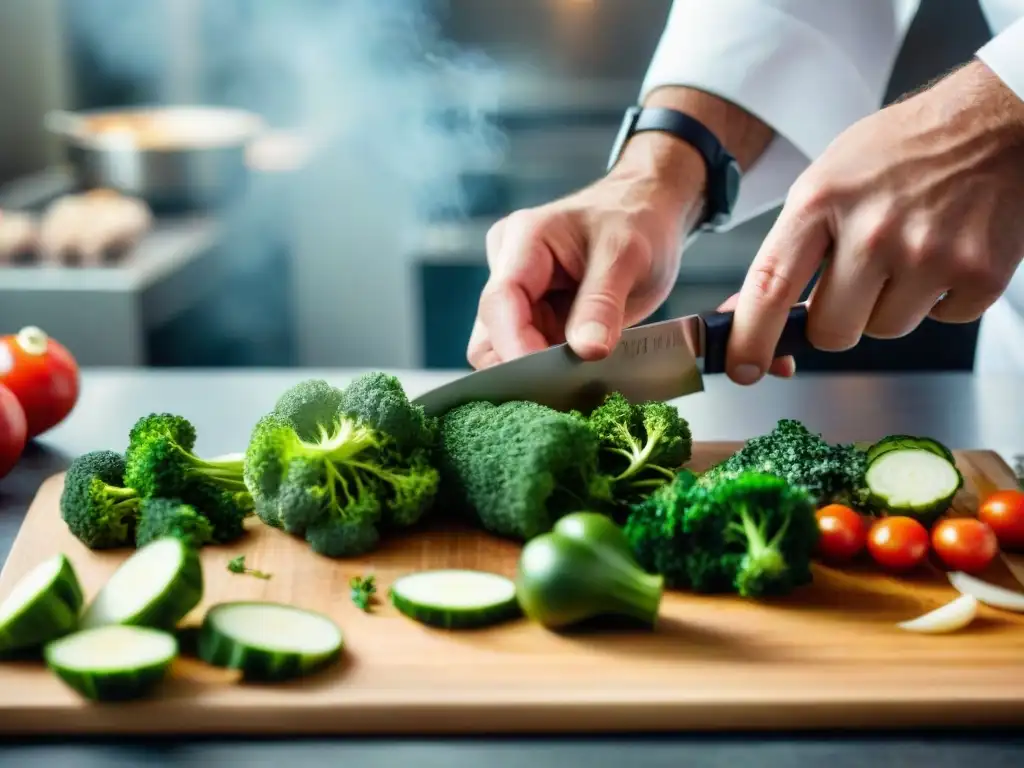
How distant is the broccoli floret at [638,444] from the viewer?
163cm

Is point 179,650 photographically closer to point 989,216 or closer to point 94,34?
point 989,216

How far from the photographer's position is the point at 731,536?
139 cm

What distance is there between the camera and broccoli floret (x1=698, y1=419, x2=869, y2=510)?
1.60 m

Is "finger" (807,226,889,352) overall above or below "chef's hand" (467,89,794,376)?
below

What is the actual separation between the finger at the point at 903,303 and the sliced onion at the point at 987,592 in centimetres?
39

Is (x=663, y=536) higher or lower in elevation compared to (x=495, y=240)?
lower

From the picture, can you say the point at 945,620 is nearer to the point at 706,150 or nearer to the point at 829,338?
the point at 829,338

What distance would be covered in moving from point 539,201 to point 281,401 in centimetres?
232

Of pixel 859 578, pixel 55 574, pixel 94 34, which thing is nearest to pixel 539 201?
pixel 94 34

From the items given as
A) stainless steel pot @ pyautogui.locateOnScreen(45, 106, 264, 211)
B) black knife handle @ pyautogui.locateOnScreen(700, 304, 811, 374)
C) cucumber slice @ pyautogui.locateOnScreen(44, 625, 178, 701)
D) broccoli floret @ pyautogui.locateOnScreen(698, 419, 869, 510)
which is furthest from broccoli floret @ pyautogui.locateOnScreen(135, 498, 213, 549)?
stainless steel pot @ pyautogui.locateOnScreen(45, 106, 264, 211)

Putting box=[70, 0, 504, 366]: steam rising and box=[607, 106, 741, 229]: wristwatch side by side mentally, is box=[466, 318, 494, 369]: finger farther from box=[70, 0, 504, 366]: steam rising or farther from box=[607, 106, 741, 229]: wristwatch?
box=[70, 0, 504, 366]: steam rising

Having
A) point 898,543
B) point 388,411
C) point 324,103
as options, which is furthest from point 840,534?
point 324,103

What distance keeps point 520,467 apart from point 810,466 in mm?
402

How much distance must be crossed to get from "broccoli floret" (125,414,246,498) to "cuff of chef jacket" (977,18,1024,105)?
1128mm
